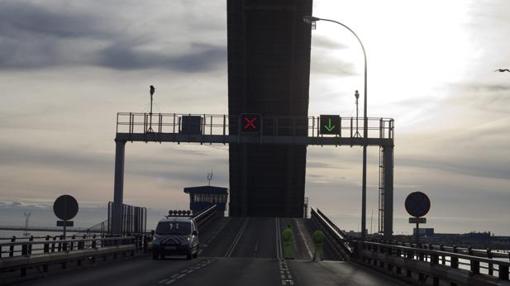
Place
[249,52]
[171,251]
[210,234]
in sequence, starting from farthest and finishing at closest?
[210,234]
[249,52]
[171,251]

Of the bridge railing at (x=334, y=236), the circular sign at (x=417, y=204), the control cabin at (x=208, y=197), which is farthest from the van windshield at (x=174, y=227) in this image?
the control cabin at (x=208, y=197)

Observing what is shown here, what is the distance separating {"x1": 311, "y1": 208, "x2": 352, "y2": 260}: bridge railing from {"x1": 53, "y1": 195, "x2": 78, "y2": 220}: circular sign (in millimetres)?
19906

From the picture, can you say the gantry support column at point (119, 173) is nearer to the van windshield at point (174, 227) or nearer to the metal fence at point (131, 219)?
the metal fence at point (131, 219)

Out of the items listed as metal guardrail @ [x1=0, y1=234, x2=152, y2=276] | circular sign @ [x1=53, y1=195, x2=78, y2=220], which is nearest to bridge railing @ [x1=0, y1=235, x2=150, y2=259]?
metal guardrail @ [x1=0, y1=234, x2=152, y2=276]

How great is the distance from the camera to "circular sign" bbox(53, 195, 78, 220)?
26.1 meters

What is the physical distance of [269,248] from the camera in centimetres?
4884

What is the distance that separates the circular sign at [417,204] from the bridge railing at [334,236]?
791 inches

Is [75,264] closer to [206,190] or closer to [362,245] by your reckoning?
[362,245]

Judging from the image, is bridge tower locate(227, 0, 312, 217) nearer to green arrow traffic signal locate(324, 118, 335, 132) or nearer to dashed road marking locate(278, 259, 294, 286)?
green arrow traffic signal locate(324, 118, 335, 132)

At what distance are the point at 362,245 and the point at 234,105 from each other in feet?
69.3

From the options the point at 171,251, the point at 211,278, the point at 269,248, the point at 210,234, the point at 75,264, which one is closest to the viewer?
the point at 211,278

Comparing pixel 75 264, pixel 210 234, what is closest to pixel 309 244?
pixel 210 234

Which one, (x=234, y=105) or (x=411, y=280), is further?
(x=234, y=105)

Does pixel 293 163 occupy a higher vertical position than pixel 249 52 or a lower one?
lower
